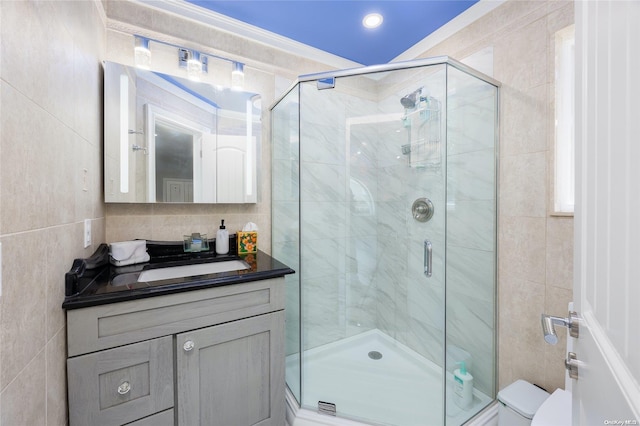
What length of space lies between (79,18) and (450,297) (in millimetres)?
2273

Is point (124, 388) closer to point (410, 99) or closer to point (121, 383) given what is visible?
point (121, 383)

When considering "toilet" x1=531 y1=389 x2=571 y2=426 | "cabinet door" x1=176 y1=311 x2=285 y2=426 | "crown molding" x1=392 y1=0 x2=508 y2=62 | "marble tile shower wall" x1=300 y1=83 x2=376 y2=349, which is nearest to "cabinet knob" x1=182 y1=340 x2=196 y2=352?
"cabinet door" x1=176 y1=311 x2=285 y2=426

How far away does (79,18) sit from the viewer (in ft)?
3.50

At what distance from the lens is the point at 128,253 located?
140 cm

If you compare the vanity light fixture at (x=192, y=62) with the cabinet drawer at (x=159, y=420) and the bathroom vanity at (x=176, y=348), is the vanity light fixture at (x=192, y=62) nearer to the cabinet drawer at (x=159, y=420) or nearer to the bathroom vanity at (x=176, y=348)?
the bathroom vanity at (x=176, y=348)

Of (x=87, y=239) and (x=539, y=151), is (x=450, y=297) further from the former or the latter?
(x=87, y=239)

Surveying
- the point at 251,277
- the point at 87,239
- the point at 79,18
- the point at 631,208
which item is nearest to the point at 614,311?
the point at 631,208

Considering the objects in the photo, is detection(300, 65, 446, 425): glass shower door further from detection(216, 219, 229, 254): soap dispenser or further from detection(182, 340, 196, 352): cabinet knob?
detection(182, 340, 196, 352): cabinet knob

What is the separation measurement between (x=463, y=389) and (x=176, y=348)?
1554 millimetres

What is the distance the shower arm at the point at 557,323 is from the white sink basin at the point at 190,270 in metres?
1.24

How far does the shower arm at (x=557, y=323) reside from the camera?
24.3 inches

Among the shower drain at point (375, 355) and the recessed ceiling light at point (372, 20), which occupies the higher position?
the recessed ceiling light at point (372, 20)

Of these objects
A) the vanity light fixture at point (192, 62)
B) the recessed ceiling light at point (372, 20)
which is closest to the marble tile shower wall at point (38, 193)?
the vanity light fixture at point (192, 62)

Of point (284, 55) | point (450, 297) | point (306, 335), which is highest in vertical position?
point (284, 55)
